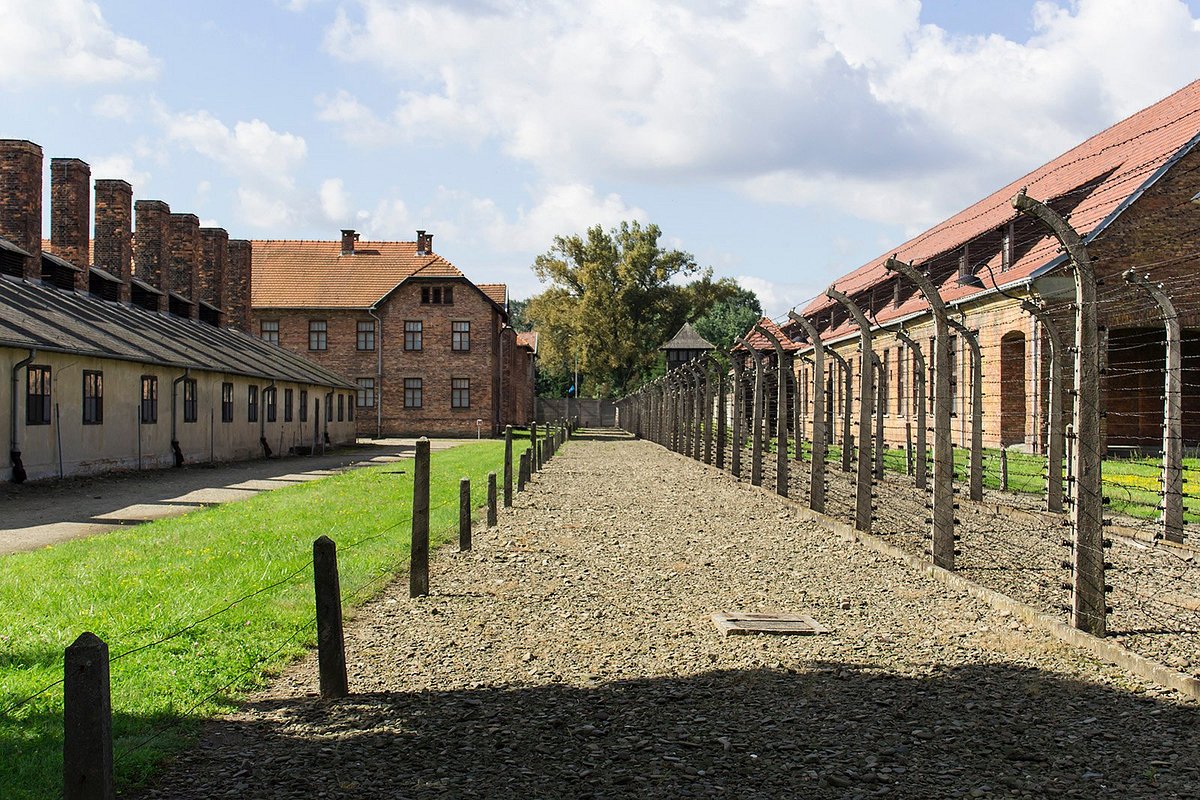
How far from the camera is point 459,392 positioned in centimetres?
5394

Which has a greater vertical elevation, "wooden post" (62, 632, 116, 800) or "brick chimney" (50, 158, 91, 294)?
"brick chimney" (50, 158, 91, 294)

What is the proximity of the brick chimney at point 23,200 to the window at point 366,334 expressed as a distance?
24472 mm

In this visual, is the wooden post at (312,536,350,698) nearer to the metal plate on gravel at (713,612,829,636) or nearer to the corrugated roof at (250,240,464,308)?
the metal plate on gravel at (713,612,829,636)

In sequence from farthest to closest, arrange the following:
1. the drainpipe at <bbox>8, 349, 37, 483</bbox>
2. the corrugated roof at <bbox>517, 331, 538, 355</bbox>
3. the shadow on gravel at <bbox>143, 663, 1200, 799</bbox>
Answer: the corrugated roof at <bbox>517, 331, 538, 355</bbox>, the drainpipe at <bbox>8, 349, 37, 483</bbox>, the shadow on gravel at <bbox>143, 663, 1200, 799</bbox>

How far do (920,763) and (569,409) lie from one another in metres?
77.4

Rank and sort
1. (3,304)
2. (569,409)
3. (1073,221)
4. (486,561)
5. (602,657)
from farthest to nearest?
(569,409), (1073,221), (3,304), (486,561), (602,657)

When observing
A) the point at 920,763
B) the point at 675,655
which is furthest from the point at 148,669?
the point at 920,763

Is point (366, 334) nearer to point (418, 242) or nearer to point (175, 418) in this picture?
point (418, 242)

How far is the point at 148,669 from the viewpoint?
6492 millimetres

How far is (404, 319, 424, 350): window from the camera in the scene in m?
54.0

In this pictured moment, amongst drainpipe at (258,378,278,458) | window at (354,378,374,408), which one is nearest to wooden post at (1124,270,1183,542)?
drainpipe at (258,378,278,458)

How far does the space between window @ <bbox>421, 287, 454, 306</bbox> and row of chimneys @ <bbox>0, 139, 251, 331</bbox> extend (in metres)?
8.86

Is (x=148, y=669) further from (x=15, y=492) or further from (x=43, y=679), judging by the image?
(x=15, y=492)

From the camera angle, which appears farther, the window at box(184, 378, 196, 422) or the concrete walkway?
the window at box(184, 378, 196, 422)
